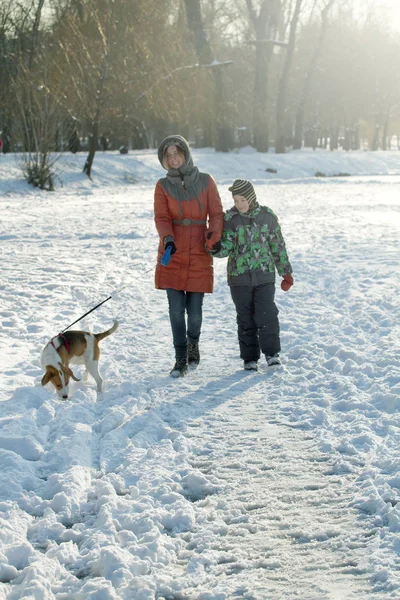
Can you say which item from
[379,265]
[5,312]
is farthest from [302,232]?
[5,312]

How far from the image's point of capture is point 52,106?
75.6 feet

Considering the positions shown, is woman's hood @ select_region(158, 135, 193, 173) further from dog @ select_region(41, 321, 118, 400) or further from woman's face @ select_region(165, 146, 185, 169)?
dog @ select_region(41, 321, 118, 400)

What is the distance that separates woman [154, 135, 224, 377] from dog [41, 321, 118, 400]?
2.34ft

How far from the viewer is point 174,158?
5637 millimetres

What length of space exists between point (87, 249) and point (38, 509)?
9.31 meters

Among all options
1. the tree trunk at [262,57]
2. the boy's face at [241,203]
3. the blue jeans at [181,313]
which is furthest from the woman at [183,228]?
the tree trunk at [262,57]

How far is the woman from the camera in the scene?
5676mm

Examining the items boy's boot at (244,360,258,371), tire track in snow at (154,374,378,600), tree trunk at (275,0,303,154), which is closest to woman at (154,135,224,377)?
boy's boot at (244,360,258,371)

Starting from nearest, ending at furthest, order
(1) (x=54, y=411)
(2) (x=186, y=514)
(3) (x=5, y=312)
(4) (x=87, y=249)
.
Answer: (2) (x=186, y=514), (1) (x=54, y=411), (3) (x=5, y=312), (4) (x=87, y=249)

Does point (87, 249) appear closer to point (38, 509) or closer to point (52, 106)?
point (38, 509)

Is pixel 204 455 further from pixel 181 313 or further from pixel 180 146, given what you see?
pixel 180 146

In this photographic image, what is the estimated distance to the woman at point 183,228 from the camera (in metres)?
5.68

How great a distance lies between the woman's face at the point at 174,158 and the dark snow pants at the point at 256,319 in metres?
1.16

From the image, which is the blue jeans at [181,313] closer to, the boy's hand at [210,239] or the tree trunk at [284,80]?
the boy's hand at [210,239]
